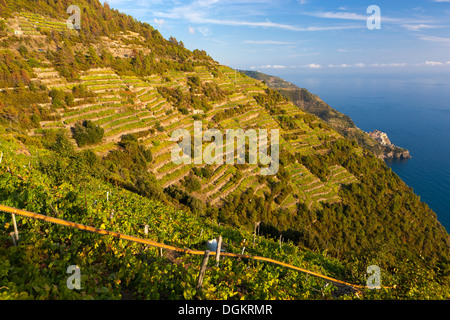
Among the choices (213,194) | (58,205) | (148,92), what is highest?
(148,92)

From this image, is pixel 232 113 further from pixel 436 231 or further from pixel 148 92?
pixel 436 231

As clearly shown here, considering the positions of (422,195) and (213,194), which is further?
(422,195)

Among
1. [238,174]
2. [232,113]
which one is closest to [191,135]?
[238,174]

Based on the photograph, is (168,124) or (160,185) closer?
(160,185)

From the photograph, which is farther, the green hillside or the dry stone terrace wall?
the dry stone terrace wall

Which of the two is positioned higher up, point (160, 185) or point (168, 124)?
point (168, 124)

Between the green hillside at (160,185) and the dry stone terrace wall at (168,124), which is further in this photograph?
the dry stone terrace wall at (168,124)
